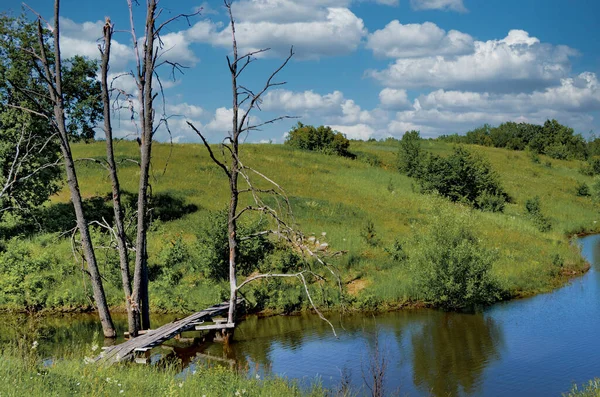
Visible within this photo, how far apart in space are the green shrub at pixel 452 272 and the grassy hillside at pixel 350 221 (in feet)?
3.17

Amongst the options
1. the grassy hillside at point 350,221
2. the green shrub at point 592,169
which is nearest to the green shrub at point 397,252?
the grassy hillside at point 350,221

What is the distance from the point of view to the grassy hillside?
25.5 meters

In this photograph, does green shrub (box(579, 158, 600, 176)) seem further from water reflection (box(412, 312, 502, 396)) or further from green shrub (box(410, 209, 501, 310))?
water reflection (box(412, 312, 502, 396))

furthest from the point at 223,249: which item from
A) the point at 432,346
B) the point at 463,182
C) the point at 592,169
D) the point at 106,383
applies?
the point at 592,169

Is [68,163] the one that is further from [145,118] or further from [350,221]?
[350,221]

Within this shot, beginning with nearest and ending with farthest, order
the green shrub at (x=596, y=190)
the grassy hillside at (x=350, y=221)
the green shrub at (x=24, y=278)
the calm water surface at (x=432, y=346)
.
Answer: the calm water surface at (x=432, y=346) → the green shrub at (x=24, y=278) → the grassy hillside at (x=350, y=221) → the green shrub at (x=596, y=190)

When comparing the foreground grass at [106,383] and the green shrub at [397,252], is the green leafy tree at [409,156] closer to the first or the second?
the green shrub at [397,252]

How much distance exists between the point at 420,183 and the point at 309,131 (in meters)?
19.1

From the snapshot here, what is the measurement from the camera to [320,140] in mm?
68375

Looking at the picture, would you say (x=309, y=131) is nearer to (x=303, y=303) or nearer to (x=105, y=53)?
(x=303, y=303)

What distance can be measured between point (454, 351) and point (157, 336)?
29.5ft

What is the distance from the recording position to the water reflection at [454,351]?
1566 cm

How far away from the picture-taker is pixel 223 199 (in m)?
40.2

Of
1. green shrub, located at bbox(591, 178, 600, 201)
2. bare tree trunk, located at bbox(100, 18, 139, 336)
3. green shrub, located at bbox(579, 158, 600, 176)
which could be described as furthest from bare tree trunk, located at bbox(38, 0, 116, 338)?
green shrub, located at bbox(579, 158, 600, 176)
